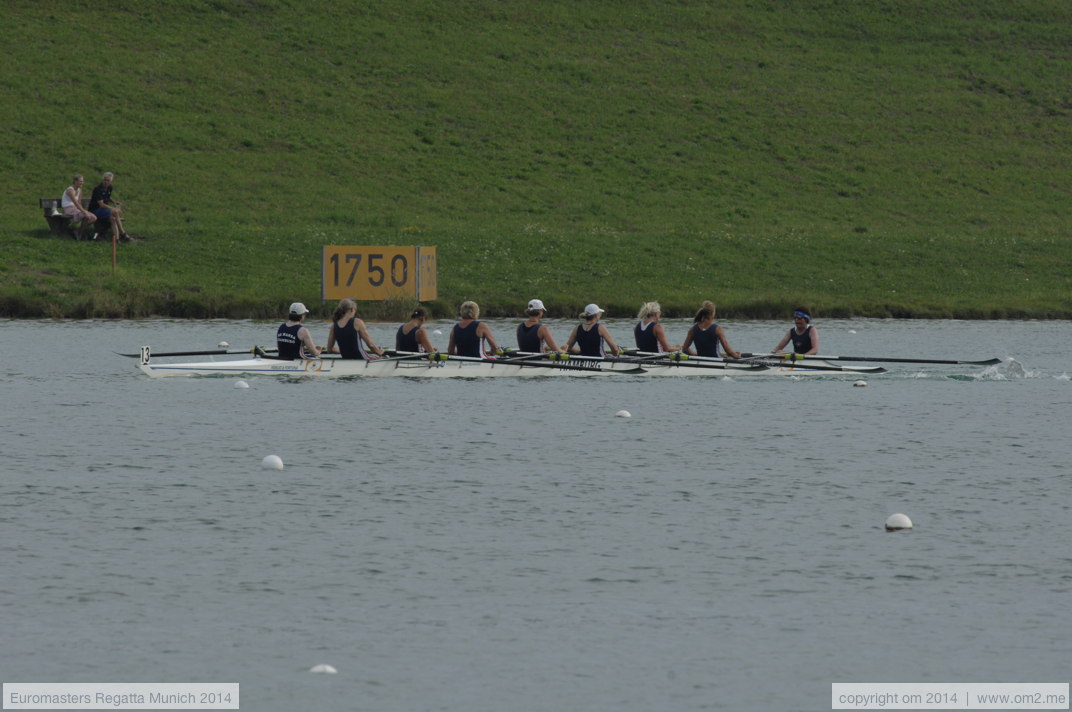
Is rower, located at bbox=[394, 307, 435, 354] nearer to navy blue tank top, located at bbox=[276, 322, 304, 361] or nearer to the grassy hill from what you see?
navy blue tank top, located at bbox=[276, 322, 304, 361]

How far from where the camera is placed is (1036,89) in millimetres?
88250

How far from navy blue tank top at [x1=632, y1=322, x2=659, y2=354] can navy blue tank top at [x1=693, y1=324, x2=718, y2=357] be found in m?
0.81

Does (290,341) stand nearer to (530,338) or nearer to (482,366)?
(482,366)

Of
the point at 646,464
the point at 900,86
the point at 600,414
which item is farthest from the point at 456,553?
the point at 900,86

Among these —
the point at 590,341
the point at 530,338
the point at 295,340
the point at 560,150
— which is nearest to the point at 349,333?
the point at 295,340

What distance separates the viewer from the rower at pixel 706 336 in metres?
28.5

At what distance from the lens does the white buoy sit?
15.3 m

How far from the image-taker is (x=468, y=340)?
28.5m

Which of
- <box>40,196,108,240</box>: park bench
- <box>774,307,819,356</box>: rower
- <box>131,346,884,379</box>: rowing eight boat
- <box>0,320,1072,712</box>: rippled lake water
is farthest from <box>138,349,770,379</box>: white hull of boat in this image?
<box>40,196,108,240</box>: park bench

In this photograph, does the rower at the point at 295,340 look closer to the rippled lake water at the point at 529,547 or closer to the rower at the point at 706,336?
the rippled lake water at the point at 529,547

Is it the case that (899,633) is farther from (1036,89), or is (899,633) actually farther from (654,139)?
(1036,89)

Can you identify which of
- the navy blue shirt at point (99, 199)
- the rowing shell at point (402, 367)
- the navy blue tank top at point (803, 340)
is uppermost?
the navy blue shirt at point (99, 199)

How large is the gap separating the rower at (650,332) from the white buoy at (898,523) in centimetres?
1361

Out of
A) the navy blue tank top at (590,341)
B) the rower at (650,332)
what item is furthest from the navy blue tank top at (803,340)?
the navy blue tank top at (590,341)
